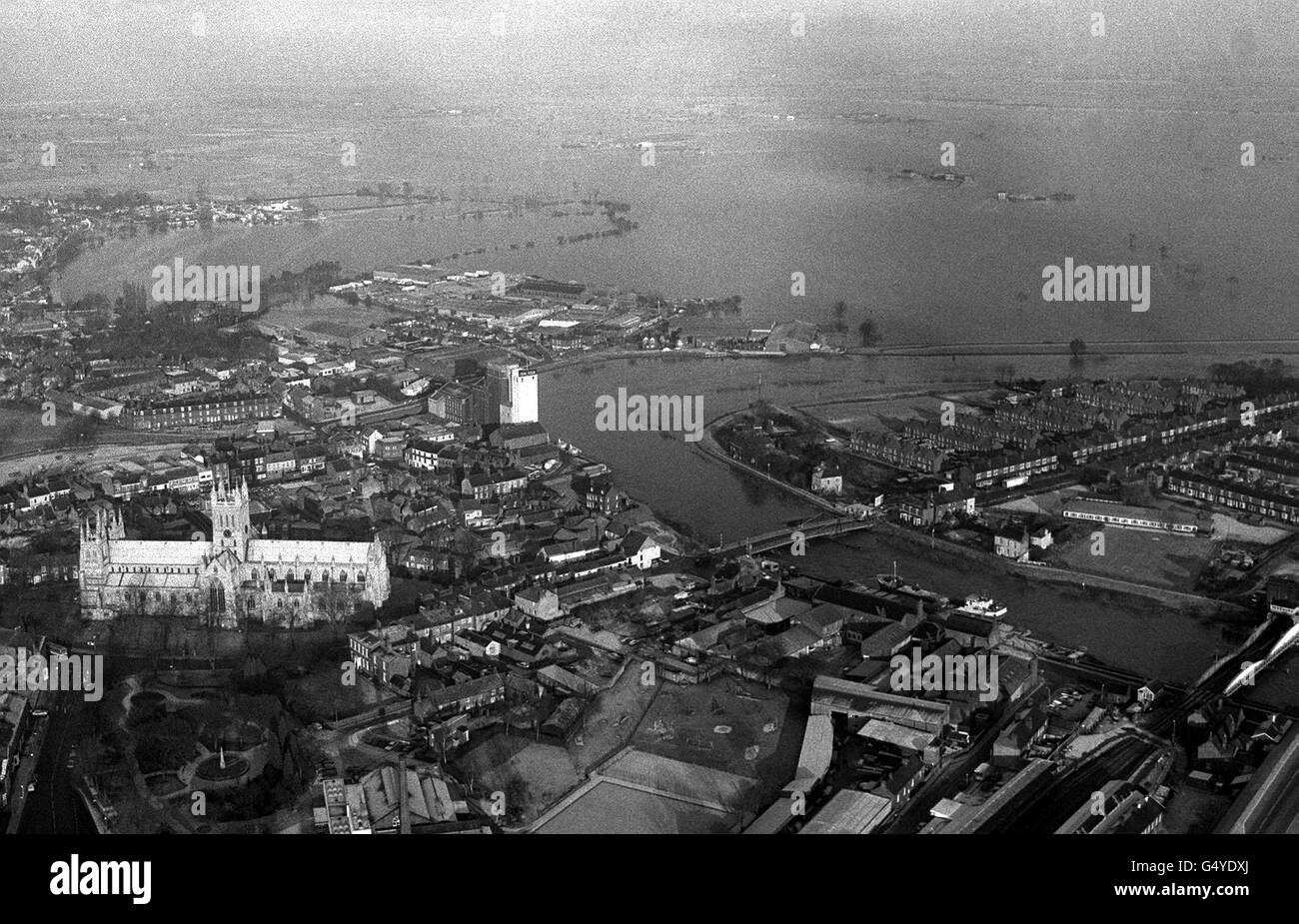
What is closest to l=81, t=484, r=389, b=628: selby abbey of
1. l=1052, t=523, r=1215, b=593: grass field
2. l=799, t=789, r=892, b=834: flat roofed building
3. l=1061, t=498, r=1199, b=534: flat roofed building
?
l=799, t=789, r=892, b=834: flat roofed building

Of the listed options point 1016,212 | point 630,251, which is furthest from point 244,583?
point 1016,212

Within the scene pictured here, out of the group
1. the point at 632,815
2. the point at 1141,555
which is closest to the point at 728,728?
the point at 632,815

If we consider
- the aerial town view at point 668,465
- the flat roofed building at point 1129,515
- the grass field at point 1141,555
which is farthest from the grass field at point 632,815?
the flat roofed building at point 1129,515

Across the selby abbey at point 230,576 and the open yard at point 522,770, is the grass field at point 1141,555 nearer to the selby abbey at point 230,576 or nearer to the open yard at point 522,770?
the open yard at point 522,770

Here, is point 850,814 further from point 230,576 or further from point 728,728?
point 230,576

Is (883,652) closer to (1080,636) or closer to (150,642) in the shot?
(1080,636)
